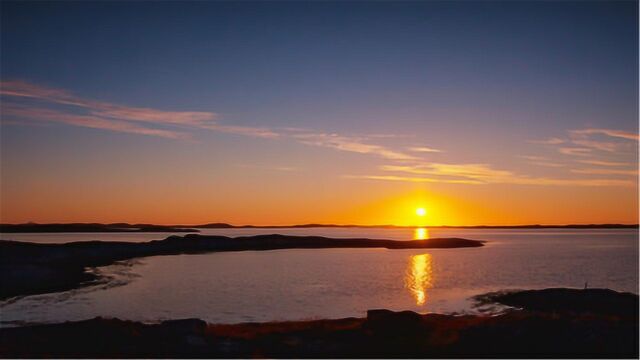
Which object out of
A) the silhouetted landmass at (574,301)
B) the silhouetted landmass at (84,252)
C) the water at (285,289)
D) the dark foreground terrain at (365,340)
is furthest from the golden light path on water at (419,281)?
the silhouetted landmass at (84,252)

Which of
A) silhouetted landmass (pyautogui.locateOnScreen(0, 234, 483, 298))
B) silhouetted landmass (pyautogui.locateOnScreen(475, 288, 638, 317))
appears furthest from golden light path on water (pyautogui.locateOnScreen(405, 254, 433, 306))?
silhouetted landmass (pyautogui.locateOnScreen(0, 234, 483, 298))

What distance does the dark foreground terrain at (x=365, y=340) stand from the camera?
725 inches

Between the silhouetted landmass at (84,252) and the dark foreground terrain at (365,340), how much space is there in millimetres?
21016

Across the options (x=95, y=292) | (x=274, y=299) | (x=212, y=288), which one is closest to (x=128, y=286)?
(x=95, y=292)

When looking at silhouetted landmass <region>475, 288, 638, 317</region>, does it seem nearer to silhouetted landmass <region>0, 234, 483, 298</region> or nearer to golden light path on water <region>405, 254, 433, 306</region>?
golden light path on water <region>405, 254, 433, 306</region>

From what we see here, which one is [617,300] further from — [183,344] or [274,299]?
[183,344]

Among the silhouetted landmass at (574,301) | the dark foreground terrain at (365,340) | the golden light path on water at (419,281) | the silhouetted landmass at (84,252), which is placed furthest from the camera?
the silhouetted landmass at (84,252)

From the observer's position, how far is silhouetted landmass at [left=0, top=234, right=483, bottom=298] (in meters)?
43.7

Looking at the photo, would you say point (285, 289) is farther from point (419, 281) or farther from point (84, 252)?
point (84, 252)

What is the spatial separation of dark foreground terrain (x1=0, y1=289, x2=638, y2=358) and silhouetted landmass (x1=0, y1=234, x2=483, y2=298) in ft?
68.9

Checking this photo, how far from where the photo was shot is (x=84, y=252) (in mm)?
70000

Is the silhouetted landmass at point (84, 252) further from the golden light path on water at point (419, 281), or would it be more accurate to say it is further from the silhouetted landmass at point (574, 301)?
the silhouetted landmass at point (574, 301)

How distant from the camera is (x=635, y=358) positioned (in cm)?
1731

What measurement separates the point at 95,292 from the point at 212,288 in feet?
29.7
